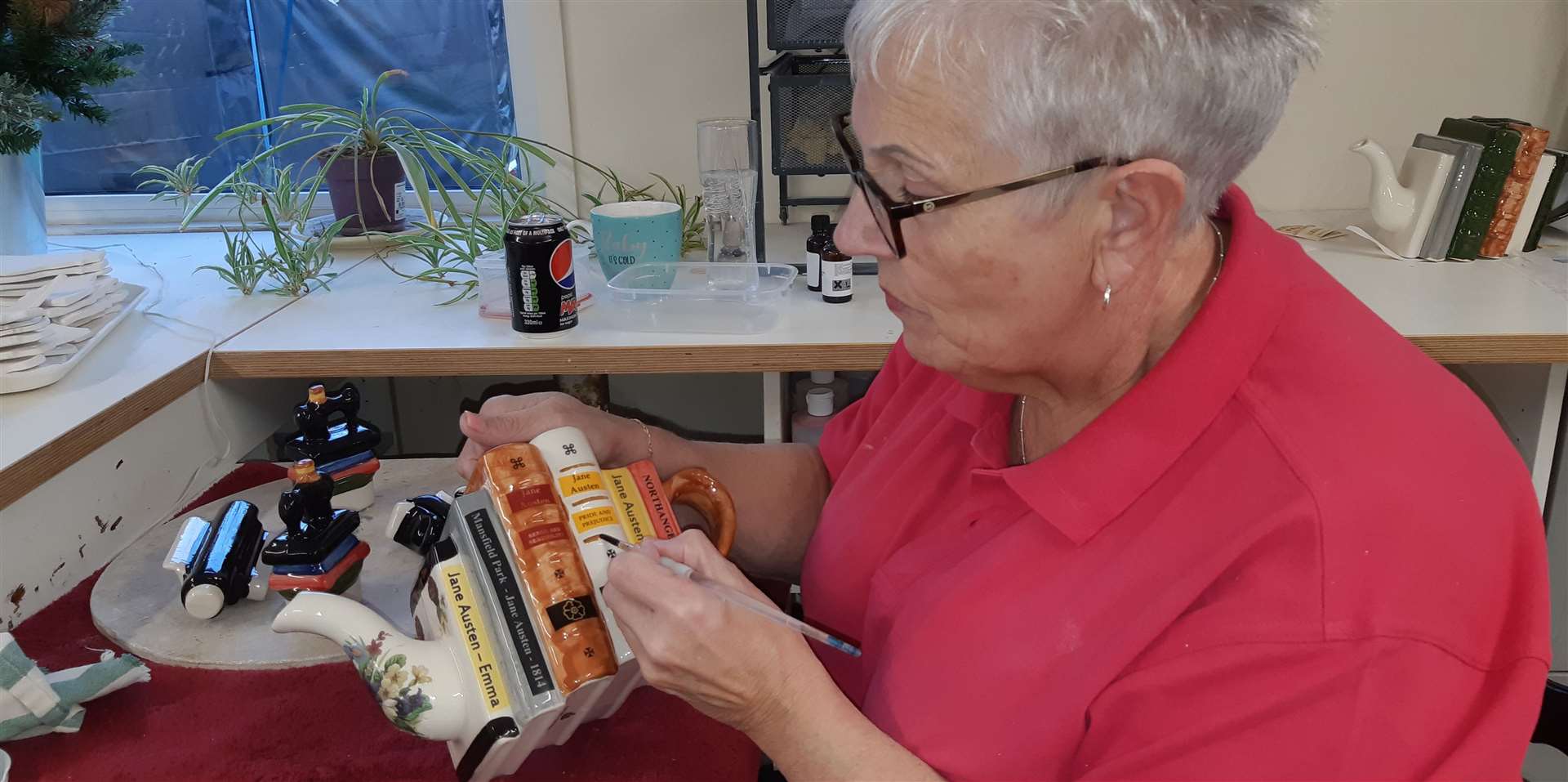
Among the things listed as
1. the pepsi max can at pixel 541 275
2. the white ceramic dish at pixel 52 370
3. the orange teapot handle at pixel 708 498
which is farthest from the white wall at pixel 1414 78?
the white ceramic dish at pixel 52 370

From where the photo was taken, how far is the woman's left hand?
75 centimetres

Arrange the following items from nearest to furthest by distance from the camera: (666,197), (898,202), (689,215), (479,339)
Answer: (898,202), (479,339), (689,215), (666,197)

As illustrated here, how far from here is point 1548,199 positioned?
64.9 inches

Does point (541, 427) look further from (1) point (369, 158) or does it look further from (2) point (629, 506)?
(1) point (369, 158)

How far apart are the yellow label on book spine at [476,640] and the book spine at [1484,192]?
5.09 ft

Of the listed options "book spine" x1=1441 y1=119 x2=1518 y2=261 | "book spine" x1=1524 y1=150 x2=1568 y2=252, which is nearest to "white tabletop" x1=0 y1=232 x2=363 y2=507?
"book spine" x1=1441 y1=119 x2=1518 y2=261

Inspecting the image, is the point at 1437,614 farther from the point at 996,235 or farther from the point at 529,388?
the point at 529,388

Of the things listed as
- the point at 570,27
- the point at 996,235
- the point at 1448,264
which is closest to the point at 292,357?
the point at 570,27

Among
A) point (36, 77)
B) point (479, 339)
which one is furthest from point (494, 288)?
point (36, 77)

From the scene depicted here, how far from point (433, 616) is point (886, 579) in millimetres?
366

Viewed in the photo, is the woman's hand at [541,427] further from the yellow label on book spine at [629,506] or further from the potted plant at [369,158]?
the potted plant at [369,158]

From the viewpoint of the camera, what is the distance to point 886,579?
0.92 metres

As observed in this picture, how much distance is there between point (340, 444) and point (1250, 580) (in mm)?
896

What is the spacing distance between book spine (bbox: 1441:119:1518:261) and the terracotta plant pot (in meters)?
1.67
